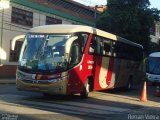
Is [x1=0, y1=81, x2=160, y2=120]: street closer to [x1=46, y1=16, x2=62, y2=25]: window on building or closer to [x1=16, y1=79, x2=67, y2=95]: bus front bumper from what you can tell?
[x1=16, y1=79, x2=67, y2=95]: bus front bumper

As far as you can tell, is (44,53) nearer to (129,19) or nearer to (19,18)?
(19,18)

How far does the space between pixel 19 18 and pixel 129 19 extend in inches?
437

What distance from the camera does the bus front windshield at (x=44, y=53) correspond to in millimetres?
17844

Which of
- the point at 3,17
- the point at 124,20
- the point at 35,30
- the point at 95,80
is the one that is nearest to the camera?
the point at 35,30

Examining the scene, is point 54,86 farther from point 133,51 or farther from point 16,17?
point 16,17

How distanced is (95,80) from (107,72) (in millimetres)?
2026

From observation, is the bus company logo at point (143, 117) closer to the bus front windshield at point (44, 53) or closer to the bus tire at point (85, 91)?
the bus front windshield at point (44, 53)

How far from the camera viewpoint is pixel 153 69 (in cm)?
3844

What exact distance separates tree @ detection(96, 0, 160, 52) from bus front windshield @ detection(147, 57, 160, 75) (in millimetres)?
6369

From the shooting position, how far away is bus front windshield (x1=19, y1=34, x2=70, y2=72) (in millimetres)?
17844

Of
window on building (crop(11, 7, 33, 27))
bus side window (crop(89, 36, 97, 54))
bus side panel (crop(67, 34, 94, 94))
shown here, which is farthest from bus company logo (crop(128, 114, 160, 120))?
window on building (crop(11, 7, 33, 27))

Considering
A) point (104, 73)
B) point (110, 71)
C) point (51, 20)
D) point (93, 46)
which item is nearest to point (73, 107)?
point (93, 46)

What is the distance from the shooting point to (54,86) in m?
17.7

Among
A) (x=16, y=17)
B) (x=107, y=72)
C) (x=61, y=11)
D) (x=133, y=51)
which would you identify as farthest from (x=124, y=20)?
(x=107, y=72)
